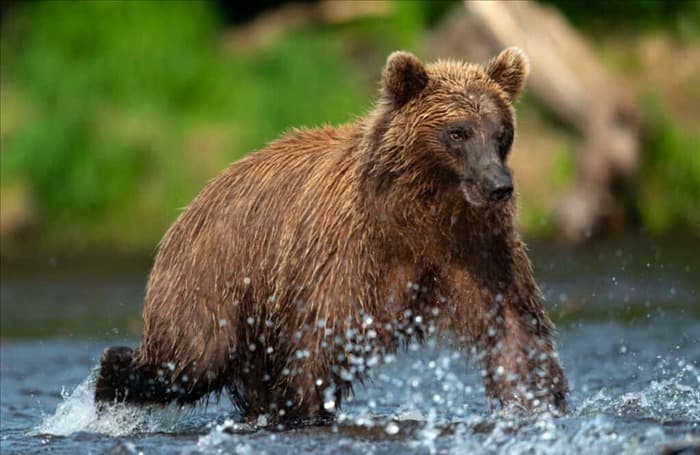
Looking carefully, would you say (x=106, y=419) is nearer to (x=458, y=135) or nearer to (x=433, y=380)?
(x=458, y=135)

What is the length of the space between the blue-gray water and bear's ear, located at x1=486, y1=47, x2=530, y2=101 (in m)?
1.36

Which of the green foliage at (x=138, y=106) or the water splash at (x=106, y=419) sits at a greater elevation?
the green foliage at (x=138, y=106)

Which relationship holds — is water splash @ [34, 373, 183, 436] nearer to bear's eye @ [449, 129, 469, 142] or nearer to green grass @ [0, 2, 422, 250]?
bear's eye @ [449, 129, 469, 142]

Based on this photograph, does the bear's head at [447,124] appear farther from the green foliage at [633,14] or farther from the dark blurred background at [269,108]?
the green foliage at [633,14]

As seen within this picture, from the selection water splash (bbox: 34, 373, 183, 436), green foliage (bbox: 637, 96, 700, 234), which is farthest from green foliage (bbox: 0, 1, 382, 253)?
water splash (bbox: 34, 373, 183, 436)

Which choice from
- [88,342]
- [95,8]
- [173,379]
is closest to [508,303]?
[173,379]

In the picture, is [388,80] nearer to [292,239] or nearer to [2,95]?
[292,239]

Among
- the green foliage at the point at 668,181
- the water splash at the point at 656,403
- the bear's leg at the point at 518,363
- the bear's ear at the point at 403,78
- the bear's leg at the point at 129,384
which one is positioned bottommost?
the water splash at the point at 656,403

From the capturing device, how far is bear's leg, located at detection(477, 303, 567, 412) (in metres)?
7.43

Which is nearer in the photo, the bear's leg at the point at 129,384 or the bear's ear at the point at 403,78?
the bear's ear at the point at 403,78

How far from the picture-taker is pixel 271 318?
773 cm

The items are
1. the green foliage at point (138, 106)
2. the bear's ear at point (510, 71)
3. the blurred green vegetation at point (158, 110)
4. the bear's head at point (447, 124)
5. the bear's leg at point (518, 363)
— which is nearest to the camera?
the bear's head at point (447, 124)

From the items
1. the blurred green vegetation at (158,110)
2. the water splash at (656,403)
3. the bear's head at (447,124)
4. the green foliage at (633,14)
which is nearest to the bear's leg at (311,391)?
the bear's head at (447,124)

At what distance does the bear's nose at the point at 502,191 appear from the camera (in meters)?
6.89
